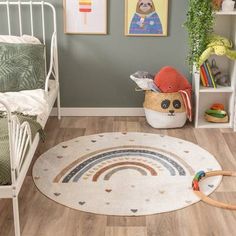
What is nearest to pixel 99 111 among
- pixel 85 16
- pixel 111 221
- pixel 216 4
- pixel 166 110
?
pixel 166 110

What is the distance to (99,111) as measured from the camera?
4.16 m

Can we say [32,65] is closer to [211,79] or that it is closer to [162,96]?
[162,96]

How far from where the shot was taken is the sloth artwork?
12.6ft

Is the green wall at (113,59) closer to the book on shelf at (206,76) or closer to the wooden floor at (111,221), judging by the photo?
the book on shelf at (206,76)

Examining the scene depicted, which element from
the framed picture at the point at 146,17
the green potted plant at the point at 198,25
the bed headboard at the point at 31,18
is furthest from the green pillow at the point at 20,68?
the green potted plant at the point at 198,25

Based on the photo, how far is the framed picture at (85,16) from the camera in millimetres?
3855

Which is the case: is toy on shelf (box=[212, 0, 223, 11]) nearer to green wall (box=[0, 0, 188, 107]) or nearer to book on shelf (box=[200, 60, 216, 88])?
green wall (box=[0, 0, 188, 107])

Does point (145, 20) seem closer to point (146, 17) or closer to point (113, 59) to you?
point (146, 17)

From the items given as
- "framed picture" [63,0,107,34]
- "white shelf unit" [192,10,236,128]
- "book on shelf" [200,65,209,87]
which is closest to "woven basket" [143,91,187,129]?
"white shelf unit" [192,10,236,128]

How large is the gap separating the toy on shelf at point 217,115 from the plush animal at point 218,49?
0.48 meters

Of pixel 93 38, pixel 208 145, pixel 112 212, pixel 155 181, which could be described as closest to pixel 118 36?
pixel 93 38

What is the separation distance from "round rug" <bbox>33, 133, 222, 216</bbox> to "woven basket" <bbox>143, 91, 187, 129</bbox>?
182 millimetres

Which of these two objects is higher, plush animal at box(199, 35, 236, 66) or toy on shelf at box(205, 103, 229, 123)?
plush animal at box(199, 35, 236, 66)

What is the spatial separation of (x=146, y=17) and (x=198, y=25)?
51cm
